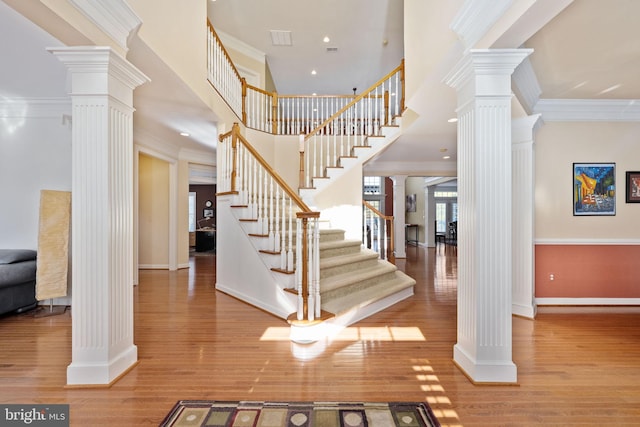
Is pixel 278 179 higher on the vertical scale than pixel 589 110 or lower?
lower

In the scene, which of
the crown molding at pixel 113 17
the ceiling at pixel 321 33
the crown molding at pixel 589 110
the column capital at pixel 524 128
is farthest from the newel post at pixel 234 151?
the crown molding at pixel 589 110

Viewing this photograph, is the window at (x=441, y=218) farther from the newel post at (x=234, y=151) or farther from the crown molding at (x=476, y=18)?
the crown molding at (x=476, y=18)

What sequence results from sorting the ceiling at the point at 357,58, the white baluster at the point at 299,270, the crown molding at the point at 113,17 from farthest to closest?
the white baluster at the point at 299,270, the ceiling at the point at 357,58, the crown molding at the point at 113,17

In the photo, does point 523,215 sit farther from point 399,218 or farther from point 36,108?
point 36,108

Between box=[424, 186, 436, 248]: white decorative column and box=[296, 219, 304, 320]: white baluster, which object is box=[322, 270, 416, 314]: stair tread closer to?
box=[296, 219, 304, 320]: white baluster

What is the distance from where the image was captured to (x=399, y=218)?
8.10 metres

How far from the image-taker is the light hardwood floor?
1818 mm

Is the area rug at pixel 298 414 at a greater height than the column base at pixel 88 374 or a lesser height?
lesser

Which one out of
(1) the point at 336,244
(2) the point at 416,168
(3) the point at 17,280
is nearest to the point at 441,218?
(2) the point at 416,168

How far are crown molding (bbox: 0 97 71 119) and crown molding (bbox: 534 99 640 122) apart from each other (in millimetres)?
6066

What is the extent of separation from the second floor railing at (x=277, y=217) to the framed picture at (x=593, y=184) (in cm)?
354

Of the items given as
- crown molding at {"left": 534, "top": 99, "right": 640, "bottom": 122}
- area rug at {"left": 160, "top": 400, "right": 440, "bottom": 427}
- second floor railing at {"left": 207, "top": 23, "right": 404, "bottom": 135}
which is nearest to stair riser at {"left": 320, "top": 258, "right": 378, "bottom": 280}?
area rug at {"left": 160, "top": 400, "right": 440, "bottom": 427}

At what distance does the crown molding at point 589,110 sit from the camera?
3604mm

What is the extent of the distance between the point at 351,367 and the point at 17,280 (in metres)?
3.92
